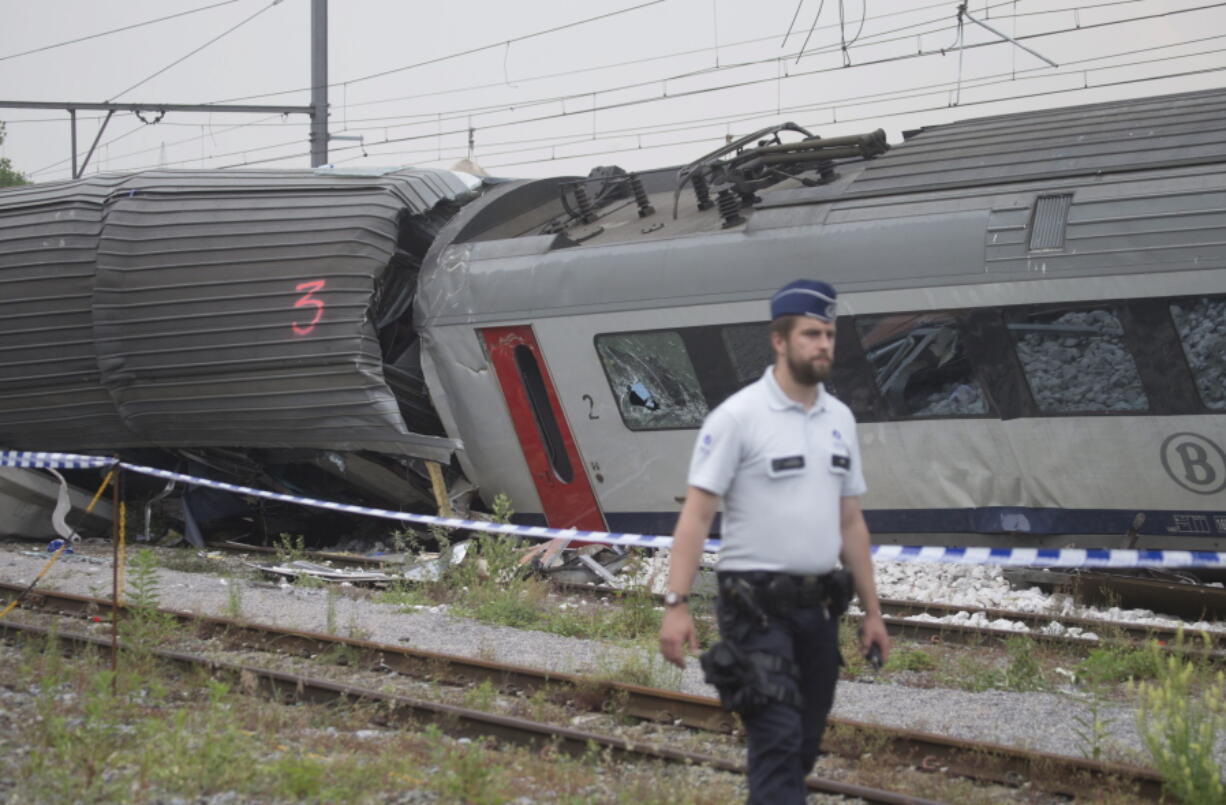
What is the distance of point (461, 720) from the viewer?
20.4ft

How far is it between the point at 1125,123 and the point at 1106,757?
5.40 m

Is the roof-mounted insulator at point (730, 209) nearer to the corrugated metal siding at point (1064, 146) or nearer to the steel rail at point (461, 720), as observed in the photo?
the corrugated metal siding at point (1064, 146)

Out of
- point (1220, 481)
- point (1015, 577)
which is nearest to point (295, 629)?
point (1015, 577)

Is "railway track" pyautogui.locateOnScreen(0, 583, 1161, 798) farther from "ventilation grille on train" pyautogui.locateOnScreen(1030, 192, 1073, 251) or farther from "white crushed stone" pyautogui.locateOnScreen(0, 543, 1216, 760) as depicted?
"ventilation grille on train" pyautogui.locateOnScreen(1030, 192, 1073, 251)

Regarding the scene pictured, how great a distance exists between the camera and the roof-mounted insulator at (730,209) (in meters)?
10.0

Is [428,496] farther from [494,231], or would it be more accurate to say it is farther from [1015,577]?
[1015,577]

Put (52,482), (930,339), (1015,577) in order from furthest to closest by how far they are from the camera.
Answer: (52,482)
(1015,577)
(930,339)

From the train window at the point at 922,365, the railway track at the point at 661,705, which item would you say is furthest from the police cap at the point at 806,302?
the train window at the point at 922,365

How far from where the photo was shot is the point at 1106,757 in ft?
17.8

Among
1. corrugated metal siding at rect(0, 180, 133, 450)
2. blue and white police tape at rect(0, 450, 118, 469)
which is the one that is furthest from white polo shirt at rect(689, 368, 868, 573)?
corrugated metal siding at rect(0, 180, 133, 450)

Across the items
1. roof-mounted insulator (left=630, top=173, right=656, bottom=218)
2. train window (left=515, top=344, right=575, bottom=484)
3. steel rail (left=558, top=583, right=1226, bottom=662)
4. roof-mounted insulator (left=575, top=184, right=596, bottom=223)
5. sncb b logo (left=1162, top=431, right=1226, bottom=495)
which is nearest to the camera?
steel rail (left=558, top=583, right=1226, bottom=662)

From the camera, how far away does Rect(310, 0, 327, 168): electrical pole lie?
19703 mm

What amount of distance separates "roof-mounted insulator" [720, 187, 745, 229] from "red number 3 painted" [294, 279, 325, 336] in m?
3.37

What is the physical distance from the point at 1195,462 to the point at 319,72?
48.5 ft
